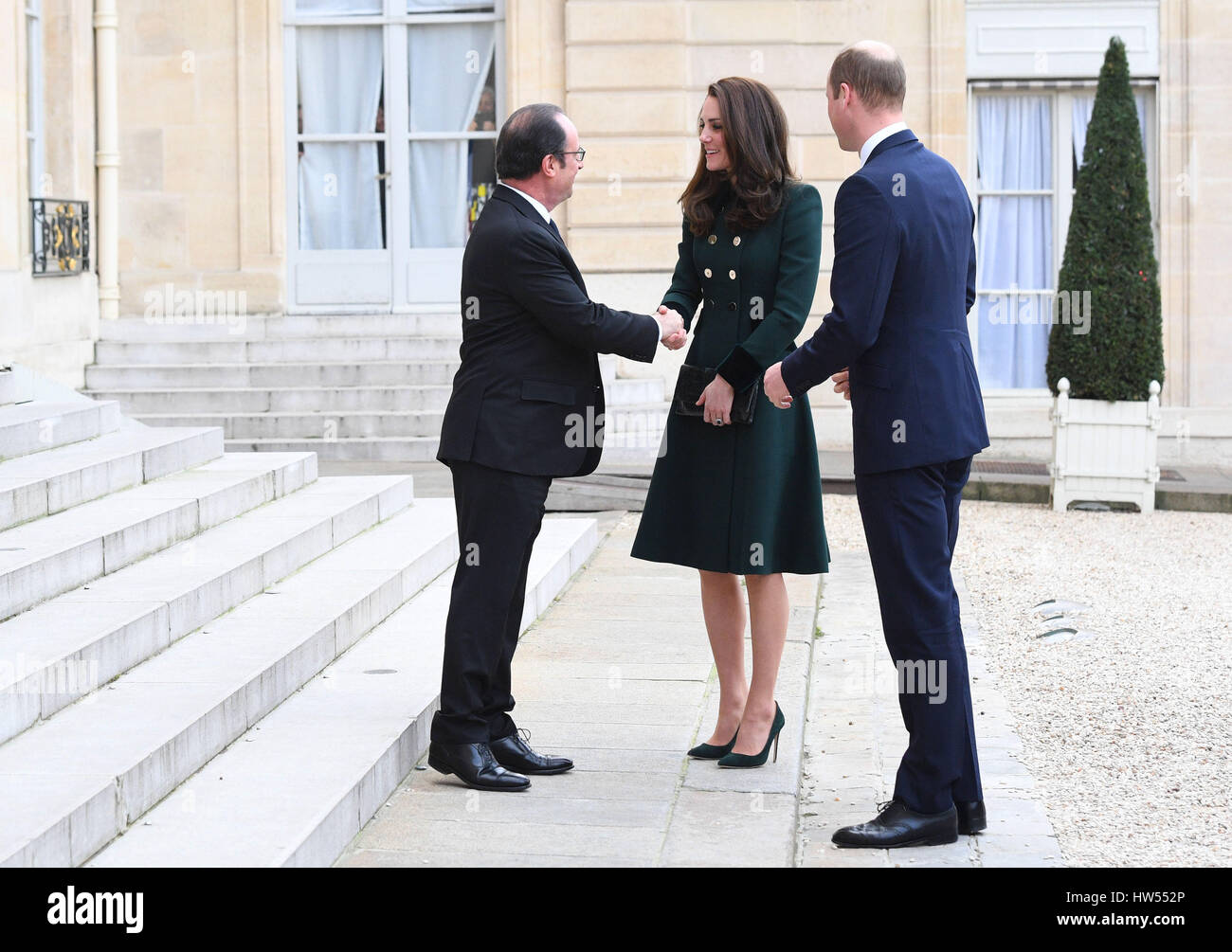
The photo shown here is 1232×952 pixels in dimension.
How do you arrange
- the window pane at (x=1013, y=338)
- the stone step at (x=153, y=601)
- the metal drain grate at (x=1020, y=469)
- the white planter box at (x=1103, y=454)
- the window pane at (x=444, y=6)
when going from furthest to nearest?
the window pane at (x=1013, y=338) < the window pane at (x=444, y=6) < the metal drain grate at (x=1020, y=469) < the white planter box at (x=1103, y=454) < the stone step at (x=153, y=601)

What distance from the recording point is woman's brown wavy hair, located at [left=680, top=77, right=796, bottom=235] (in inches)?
171

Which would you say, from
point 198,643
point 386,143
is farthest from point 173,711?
point 386,143

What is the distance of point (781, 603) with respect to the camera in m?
4.50

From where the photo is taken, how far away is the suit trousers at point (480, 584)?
4.30 m

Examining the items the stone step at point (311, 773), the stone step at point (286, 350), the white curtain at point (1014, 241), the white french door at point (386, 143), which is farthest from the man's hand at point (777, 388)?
the white curtain at point (1014, 241)

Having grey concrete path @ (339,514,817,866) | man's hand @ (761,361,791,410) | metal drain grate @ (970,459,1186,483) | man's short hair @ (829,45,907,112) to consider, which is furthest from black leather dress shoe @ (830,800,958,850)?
metal drain grate @ (970,459,1186,483)

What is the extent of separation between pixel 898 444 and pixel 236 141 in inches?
402

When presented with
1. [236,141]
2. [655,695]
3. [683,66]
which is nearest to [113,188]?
[236,141]

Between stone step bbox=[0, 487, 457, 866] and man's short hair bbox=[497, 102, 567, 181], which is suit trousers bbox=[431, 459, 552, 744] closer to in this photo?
stone step bbox=[0, 487, 457, 866]

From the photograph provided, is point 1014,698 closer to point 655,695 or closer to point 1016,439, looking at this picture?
point 655,695

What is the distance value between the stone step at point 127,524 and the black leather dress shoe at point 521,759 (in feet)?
5.05

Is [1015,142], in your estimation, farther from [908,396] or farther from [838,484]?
[908,396]

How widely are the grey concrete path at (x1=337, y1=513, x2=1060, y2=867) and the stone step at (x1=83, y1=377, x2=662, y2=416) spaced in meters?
5.08

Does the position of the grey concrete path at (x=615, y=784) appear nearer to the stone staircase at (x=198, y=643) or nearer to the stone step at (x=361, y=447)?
the stone staircase at (x=198, y=643)
